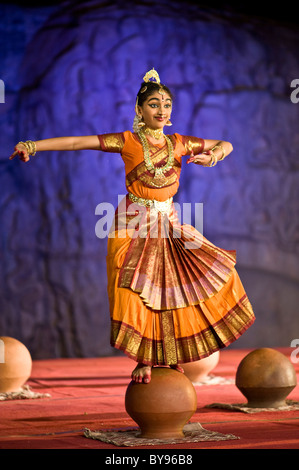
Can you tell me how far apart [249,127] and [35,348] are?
12.7 feet

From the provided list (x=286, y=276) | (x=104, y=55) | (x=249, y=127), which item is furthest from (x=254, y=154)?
(x=104, y=55)

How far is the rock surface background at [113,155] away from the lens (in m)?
8.66

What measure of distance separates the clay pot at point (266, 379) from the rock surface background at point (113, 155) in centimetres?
393

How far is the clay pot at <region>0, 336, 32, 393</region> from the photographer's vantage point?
5996mm

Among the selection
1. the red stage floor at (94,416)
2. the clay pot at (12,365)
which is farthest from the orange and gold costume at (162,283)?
the clay pot at (12,365)

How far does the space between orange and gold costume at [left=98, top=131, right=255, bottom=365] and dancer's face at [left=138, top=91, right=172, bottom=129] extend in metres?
0.14

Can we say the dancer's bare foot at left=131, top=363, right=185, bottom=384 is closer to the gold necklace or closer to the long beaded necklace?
the long beaded necklace

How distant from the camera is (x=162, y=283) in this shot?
156 inches

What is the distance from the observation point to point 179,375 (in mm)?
3955

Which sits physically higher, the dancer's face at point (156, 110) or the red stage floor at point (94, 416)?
the dancer's face at point (156, 110)

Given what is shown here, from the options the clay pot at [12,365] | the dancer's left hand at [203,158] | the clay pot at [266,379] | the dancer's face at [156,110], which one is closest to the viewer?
the dancer's left hand at [203,158]

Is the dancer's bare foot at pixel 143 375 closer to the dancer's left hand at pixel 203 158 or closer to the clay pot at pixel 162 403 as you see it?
the clay pot at pixel 162 403

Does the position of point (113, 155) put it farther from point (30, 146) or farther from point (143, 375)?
point (143, 375)

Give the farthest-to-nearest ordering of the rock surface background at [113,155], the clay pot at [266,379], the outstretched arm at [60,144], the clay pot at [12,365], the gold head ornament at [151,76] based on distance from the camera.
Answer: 1. the rock surface background at [113,155]
2. the clay pot at [12,365]
3. the clay pot at [266,379]
4. the gold head ornament at [151,76]
5. the outstretched arm at [60,144]
